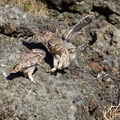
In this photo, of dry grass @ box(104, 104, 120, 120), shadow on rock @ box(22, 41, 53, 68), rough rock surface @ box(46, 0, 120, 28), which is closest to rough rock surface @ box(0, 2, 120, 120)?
shadow on rock @ box(22, 41, 53, 68)

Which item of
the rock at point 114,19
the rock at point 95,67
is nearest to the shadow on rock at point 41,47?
the rock at point 95,67

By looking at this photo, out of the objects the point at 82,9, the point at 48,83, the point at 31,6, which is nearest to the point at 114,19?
the point at 82,9

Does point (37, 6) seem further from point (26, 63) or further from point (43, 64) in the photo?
point (26, 63)

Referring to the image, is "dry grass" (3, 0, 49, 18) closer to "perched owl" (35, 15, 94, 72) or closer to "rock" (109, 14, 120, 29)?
"perched owl" (35, 15, 94, 72)

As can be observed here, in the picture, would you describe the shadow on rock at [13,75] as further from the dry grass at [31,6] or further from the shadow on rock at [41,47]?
the dry grass at [31,6]

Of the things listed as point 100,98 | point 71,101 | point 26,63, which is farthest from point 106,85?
point 26,63
